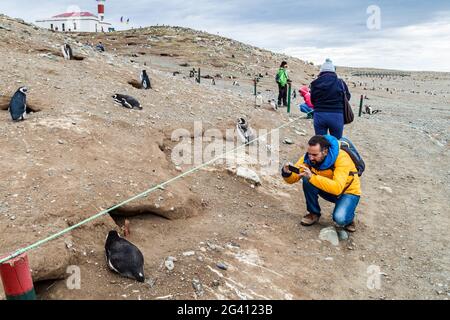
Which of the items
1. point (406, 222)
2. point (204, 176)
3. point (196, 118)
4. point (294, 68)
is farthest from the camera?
point (294, 68)

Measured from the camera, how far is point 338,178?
16.2ft

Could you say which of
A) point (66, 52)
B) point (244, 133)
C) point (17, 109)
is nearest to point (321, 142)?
point (244, 133)

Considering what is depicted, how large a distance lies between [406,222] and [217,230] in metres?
3.21

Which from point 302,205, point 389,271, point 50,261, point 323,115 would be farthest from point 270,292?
point 323,115

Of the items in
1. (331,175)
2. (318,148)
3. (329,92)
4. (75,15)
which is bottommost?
(331,175)

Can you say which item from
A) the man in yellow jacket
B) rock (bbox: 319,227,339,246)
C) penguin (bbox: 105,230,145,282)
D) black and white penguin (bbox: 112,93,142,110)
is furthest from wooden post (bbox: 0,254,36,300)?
black and white penguin (bbox: 112,93,142,110)

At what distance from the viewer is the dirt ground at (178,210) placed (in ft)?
12.8

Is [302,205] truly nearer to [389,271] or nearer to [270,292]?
[389,271]

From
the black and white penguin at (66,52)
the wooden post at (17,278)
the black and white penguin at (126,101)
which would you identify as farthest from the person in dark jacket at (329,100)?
the black and white penguin at (66,52)

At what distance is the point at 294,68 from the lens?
37312mm

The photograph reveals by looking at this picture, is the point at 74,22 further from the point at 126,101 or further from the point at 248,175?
the point at 248,175

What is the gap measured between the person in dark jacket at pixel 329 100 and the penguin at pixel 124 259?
4419 mm

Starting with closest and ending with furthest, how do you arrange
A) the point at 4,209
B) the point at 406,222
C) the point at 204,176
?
the point at 4,209 < the point at 406,222 < the point at 204,176

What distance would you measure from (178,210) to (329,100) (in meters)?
3.39
